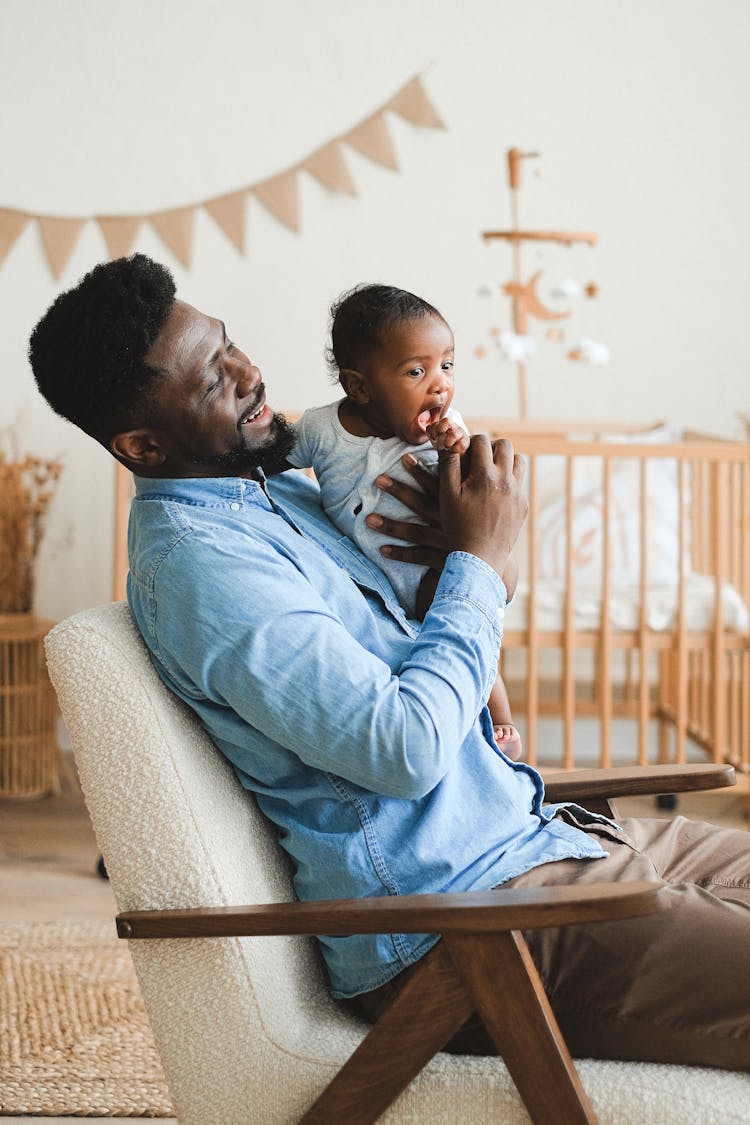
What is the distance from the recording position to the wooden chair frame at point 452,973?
970 millimetres

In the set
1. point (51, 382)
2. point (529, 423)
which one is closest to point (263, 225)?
point (529, 423)

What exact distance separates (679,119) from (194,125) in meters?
1.52

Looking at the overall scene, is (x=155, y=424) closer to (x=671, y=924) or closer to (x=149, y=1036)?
(x=671, y=924)

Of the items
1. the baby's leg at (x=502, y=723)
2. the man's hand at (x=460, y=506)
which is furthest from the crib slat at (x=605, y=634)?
the man's hand at (x=460, y=506)

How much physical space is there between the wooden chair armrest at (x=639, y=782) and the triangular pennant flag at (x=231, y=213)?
2.74m

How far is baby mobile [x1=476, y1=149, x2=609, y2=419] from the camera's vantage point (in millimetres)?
3477

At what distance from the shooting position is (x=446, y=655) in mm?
1107

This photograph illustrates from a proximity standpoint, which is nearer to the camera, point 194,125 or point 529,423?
point 529,423

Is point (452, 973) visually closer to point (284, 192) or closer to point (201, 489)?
point (201, 489)

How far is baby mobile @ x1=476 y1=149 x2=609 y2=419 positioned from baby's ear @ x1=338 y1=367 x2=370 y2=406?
1.98m

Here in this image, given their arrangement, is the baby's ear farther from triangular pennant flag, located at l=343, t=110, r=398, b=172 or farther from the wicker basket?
triangular pennant flag, located at l=343, t=110, r=398, b=172

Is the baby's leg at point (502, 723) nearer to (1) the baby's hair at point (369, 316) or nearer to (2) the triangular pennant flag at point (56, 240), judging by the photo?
(1) the baby's hair at point (369, 316)

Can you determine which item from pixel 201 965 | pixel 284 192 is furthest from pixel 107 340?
pixel 284 192

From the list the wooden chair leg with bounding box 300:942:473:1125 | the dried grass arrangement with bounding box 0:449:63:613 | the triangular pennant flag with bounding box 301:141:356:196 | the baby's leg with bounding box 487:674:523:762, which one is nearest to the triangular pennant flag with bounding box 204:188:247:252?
the triangular pennant flag with bounding box 301:141:356:196
